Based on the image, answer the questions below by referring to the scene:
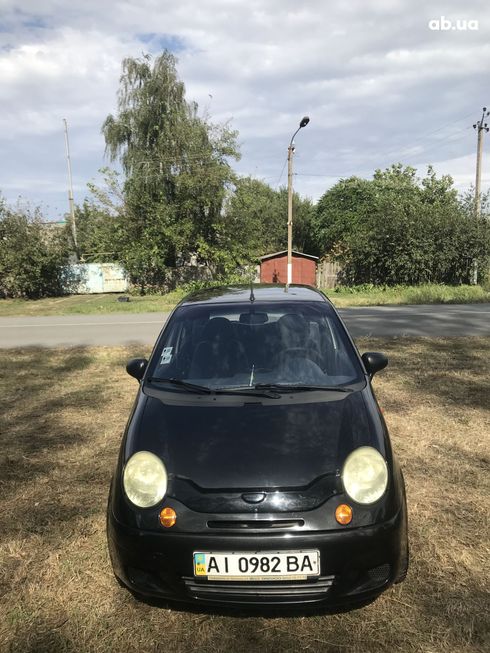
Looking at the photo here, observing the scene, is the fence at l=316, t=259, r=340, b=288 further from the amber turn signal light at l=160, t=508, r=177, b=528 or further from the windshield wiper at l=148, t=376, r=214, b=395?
the amber turn signal light at l=160, t=508, r=177, b=528

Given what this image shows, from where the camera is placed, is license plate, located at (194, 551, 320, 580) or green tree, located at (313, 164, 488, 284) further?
green tree, located at (313, 164, 488, 284)

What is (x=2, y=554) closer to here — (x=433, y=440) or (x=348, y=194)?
(x=433, y=440)

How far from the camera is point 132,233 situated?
28594mm

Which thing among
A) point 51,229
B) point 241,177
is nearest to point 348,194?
point 241,177

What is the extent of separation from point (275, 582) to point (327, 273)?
1164 inches

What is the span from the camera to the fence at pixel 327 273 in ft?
100

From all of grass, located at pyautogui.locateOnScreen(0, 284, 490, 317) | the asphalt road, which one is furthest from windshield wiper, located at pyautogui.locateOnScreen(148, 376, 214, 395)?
grass, located at pyautogui.locateOnScreen(0, 284, 490, 317)

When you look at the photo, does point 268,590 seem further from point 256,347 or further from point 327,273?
point 327,273

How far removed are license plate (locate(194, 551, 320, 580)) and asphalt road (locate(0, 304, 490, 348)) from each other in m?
8.49

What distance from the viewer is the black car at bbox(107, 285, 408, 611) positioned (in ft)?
7.15

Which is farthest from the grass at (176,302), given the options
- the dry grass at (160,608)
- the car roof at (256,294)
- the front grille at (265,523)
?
the front grille at (265,523)

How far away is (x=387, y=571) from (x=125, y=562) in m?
1.21

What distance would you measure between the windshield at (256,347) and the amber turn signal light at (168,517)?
0.90 meters

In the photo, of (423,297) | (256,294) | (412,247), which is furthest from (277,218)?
(256,294)
